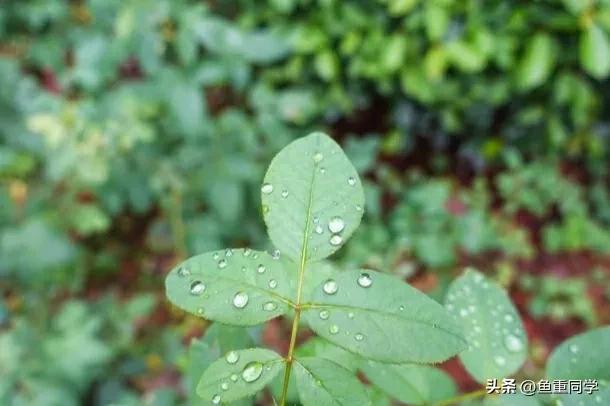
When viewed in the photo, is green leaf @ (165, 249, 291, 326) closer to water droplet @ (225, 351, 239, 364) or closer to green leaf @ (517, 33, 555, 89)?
water droplet @ (225, 351, 239, 364)

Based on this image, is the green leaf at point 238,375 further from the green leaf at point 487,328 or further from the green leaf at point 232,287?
the green leaf at point 487,328

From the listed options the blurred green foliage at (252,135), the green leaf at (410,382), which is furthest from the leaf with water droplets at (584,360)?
the blurred green foliage at (252,135)

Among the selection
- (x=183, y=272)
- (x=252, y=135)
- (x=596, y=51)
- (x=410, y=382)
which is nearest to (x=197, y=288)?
(x=183, y=272)

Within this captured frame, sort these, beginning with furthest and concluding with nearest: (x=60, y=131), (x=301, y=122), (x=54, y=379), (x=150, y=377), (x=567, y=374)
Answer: (x=301, y=122)
(x=150, y=377)
(x=60, y=131)
(x=54, y=379)
(x=567, y=374)

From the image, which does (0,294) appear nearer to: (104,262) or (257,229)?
(104,262)

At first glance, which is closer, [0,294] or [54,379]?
[54,379]

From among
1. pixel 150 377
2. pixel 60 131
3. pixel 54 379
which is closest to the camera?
pixel 54 379

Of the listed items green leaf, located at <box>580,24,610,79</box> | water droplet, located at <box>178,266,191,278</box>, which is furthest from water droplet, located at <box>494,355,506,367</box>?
green leaf, located at <box>580,24,610,79</box>

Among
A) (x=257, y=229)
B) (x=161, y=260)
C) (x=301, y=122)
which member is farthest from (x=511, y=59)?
(x=161, y=260)
